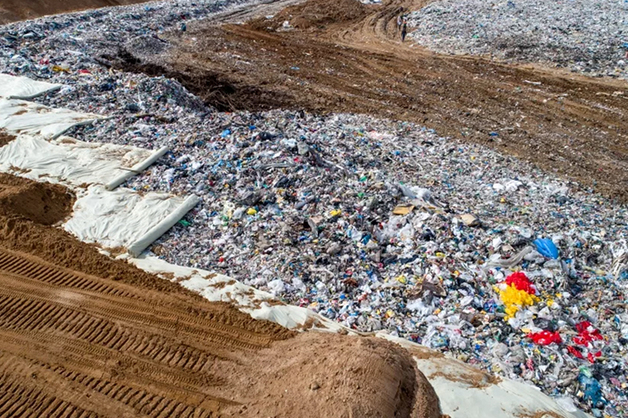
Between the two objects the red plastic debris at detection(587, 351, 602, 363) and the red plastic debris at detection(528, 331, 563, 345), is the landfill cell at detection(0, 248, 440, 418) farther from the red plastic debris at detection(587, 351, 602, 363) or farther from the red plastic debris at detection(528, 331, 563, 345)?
the red plastic debris at detection(587, 351, 602, 363)

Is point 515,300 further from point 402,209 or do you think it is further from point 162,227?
point 162,227

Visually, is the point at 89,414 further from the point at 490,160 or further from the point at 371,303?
the point at 490,160

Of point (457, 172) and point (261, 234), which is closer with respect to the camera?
point (261, 234)

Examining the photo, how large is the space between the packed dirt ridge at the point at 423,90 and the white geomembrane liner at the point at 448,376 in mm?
5015

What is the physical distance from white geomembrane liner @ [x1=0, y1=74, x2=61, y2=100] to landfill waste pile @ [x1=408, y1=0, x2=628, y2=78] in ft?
34.6

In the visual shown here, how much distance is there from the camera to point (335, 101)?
10.2 m

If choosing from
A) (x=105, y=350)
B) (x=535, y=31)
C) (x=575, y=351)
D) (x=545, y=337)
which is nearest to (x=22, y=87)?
(x=105, y=350)

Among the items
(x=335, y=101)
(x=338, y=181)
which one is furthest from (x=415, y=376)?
(x=335, y=101)

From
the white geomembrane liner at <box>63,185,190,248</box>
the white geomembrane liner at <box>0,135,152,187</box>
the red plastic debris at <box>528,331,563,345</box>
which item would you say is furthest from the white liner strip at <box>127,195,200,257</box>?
the red plastic debris at <box>528,331,563,345</box>

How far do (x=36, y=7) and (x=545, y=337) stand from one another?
20022 millimetres

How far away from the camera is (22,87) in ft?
28.7

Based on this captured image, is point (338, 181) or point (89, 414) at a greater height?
point (338, 181)

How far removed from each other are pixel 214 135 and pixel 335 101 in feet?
12.4

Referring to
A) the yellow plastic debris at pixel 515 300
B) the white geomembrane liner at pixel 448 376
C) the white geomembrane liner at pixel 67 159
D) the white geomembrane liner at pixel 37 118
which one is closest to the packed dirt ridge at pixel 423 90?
the white geomembrane liner at pixel 37 118
